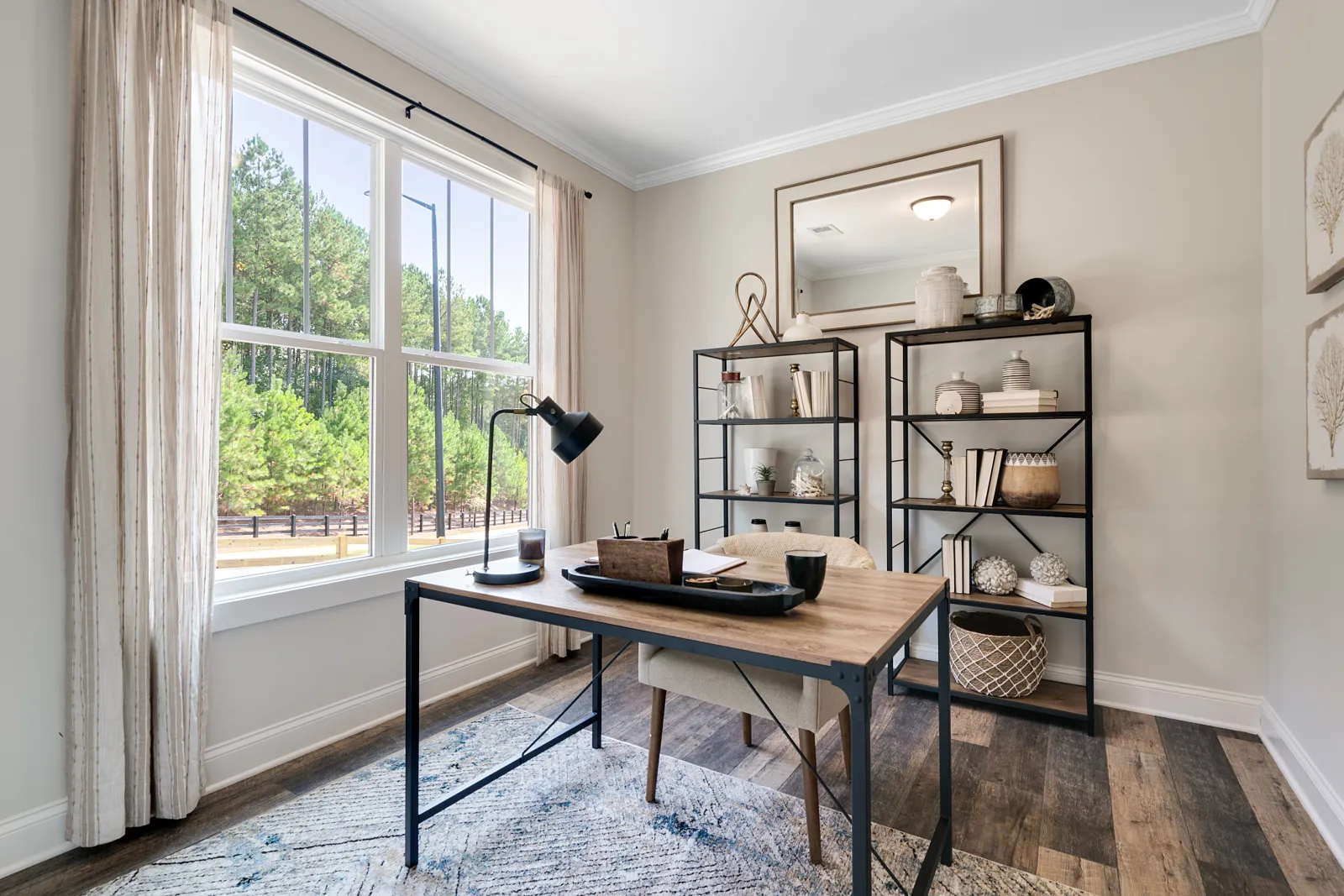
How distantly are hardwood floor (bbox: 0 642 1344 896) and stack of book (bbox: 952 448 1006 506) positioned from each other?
90 centimetres

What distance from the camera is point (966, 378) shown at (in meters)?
3.05

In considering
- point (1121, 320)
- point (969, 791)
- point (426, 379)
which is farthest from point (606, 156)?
point (969, 791)

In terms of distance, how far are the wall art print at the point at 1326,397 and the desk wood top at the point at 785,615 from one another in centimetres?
118

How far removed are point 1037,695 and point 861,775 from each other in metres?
2.08

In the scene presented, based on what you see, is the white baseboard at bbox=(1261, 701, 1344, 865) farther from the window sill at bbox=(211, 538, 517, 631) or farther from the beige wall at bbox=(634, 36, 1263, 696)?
the window sill at bbox=(211, 538, 517, 631)

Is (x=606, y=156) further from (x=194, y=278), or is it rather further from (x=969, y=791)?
→ (x=969, y=791)

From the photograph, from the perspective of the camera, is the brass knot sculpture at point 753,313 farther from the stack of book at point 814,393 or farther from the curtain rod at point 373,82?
the curtain rod at point 373,82

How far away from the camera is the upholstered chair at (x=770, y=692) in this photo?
165 cm

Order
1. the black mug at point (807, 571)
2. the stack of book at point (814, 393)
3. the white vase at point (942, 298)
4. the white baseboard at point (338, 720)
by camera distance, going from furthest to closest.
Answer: the stack of book at point (814, 393) → the white vase at point (942, 298) → the white baseboard at point (338, 720) → the black mug at point (807, 571)

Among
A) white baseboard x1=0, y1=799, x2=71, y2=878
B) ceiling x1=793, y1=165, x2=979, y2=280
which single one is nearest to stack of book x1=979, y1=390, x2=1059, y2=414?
ceiling x1=793, y1=165, x2=979, y2=280

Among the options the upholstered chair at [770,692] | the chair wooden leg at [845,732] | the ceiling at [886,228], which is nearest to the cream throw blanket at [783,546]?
the upholstered chair at [770,692]

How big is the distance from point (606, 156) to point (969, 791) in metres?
3.58

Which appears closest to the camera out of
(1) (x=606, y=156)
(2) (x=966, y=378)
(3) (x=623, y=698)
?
(3) (x=623, y=698)

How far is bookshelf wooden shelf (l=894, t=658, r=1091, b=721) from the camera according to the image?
254 centimetres
